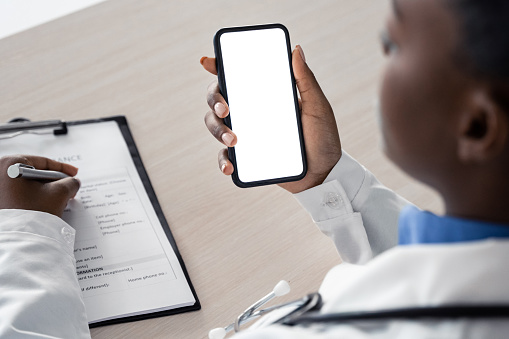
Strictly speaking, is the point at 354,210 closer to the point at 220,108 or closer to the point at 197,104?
the point at 220,108

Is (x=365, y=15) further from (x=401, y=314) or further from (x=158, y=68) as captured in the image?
(x=401, y=314)

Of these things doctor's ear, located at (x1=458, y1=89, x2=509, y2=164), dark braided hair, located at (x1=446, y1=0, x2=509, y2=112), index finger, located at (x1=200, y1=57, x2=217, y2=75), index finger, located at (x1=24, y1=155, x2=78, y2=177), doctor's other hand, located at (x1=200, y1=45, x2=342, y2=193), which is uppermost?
dark braided hair, located at (x1=446, y1=0, x2=509, y2=112)

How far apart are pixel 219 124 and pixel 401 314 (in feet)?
1.47

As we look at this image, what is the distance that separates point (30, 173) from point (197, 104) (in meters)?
0.36

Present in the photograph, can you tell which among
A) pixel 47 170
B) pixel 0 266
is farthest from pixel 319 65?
pixel 0 266

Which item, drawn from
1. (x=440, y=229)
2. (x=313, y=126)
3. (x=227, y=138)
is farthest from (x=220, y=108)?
(x=440, y=229)

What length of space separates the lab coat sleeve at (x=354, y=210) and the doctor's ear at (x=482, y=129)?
0.39 m

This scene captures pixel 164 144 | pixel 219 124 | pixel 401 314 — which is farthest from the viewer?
pixel 164 144

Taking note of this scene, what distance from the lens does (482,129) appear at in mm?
376

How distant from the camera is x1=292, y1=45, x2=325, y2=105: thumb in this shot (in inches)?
31.2

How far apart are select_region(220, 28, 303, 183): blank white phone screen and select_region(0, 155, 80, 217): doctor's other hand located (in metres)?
0.24

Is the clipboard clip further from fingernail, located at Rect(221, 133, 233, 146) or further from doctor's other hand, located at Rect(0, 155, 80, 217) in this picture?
fingernail, located at Rect(221, 133, 233, 146)

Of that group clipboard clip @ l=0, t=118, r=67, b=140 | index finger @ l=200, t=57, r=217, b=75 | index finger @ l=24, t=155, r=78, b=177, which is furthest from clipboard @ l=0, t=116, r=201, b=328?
index finger @ l=200, t=57, r=217, b=75

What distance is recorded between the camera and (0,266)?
25.1 inches
